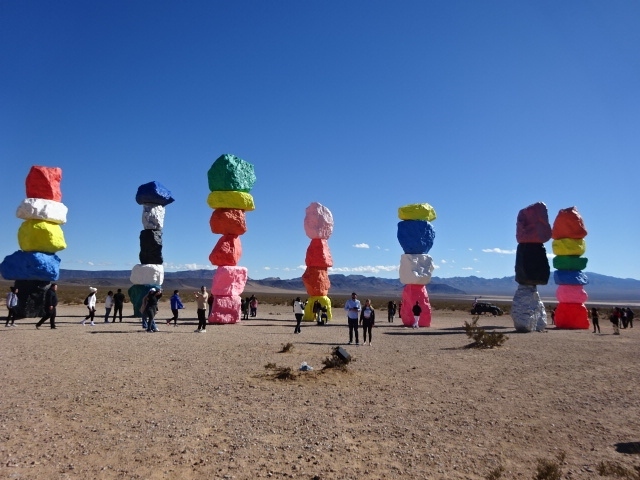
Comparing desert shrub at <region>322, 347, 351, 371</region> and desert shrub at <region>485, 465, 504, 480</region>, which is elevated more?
desert shrub at <region>322, 347, 351, 371</region>

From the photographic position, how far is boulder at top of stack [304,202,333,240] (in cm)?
2378

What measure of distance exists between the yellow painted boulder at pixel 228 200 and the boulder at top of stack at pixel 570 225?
1492cm

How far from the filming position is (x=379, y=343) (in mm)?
14836

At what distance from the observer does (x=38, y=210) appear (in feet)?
63.2

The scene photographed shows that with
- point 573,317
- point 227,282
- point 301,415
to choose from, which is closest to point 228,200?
point 227,282

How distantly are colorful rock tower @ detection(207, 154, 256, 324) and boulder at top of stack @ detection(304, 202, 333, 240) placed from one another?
12.0 ft

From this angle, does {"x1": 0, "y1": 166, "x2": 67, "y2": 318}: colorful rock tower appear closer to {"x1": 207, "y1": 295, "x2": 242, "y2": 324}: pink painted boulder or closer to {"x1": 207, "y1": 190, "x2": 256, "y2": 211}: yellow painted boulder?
{"x1": 207, "y1": 190, "x2": 256, "y2": 211}: yellow painted boulder

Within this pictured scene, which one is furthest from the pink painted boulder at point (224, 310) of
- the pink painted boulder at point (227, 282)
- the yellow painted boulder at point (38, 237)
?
the yellow painted boulder at point (38, 237)

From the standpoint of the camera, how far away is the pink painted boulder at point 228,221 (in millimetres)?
20672

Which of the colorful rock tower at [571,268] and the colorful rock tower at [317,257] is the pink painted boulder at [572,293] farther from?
the colorful rock tower at [317,257]

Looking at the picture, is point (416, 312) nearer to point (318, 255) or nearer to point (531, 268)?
point (531, 268)

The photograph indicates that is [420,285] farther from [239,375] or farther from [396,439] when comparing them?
[396,439]

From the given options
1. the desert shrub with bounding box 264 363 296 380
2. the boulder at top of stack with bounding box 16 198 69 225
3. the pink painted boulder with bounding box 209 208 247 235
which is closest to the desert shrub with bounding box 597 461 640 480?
the desert shrub with bounding box 264 363 296 380

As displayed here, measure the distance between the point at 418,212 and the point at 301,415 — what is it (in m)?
16.9
